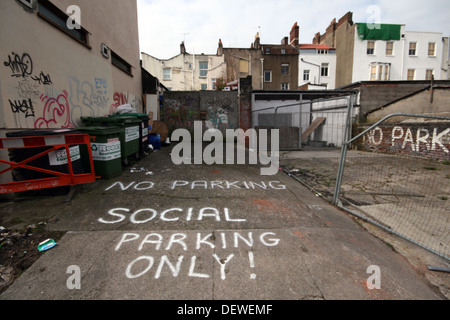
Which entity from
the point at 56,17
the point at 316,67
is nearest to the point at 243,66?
the point at 316,67

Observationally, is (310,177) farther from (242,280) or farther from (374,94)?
(374,94)

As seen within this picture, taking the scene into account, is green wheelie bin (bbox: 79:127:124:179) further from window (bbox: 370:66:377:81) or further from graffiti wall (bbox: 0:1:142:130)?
window (bbox: 370:66:377:81)

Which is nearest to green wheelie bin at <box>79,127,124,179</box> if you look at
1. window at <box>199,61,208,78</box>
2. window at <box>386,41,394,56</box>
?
window at <box>199,61,208,78</box>

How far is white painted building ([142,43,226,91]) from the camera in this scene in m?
28.2

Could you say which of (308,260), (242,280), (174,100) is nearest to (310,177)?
(308,260)

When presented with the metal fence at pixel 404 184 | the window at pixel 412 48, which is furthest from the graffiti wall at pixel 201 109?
the window at pixel 412 48

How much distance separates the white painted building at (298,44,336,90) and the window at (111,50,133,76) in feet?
88.8

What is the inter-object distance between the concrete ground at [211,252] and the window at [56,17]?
3836 millimetres

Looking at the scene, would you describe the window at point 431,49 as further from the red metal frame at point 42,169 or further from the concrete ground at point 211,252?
the red metal frame at point 42,169

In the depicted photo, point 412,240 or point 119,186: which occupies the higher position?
point 119,186

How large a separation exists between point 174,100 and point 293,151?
7.28 m

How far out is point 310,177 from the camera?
6.26m

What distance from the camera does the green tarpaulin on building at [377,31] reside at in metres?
27.7

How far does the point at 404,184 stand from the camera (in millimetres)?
5625
